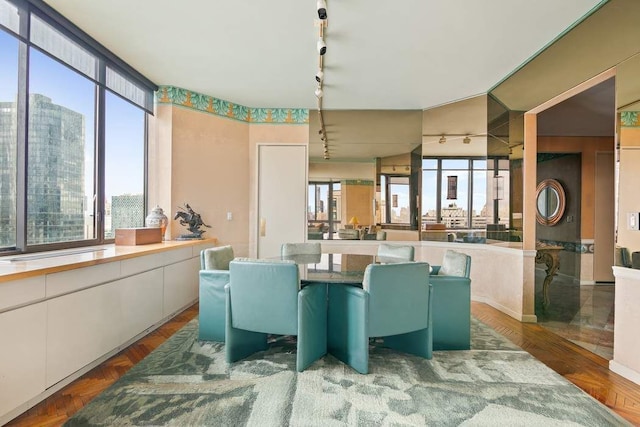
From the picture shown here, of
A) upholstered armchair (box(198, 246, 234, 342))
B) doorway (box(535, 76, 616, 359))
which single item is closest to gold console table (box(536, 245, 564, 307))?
doorway (box(535, 76, 616, 359))

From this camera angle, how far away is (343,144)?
5500 millimetres

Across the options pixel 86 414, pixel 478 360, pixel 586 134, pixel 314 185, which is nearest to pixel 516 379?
pixel 478 360

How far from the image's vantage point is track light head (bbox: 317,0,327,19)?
253cm

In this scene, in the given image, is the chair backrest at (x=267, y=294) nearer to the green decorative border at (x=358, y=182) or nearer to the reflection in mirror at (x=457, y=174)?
the green decorative border at (x=358, y=182)

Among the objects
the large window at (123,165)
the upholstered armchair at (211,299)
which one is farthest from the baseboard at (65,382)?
the large window at (123,165)

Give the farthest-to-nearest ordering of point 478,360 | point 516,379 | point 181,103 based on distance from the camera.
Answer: point 181,103 < point 478,360 < point 516,379

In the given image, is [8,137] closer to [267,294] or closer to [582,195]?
[267,294]

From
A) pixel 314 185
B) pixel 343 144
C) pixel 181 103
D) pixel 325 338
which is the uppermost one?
pixel 181 103

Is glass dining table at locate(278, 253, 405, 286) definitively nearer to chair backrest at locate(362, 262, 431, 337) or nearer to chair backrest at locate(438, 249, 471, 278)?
chair backrest at locate(362, 262, 431, 337)

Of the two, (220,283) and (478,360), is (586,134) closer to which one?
(478,360)

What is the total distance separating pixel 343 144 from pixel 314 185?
2.76ft

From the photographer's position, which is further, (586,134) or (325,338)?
(586,134)

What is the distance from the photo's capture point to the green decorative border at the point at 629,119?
2.51 meters

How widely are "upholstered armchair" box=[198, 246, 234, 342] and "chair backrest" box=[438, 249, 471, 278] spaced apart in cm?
207
